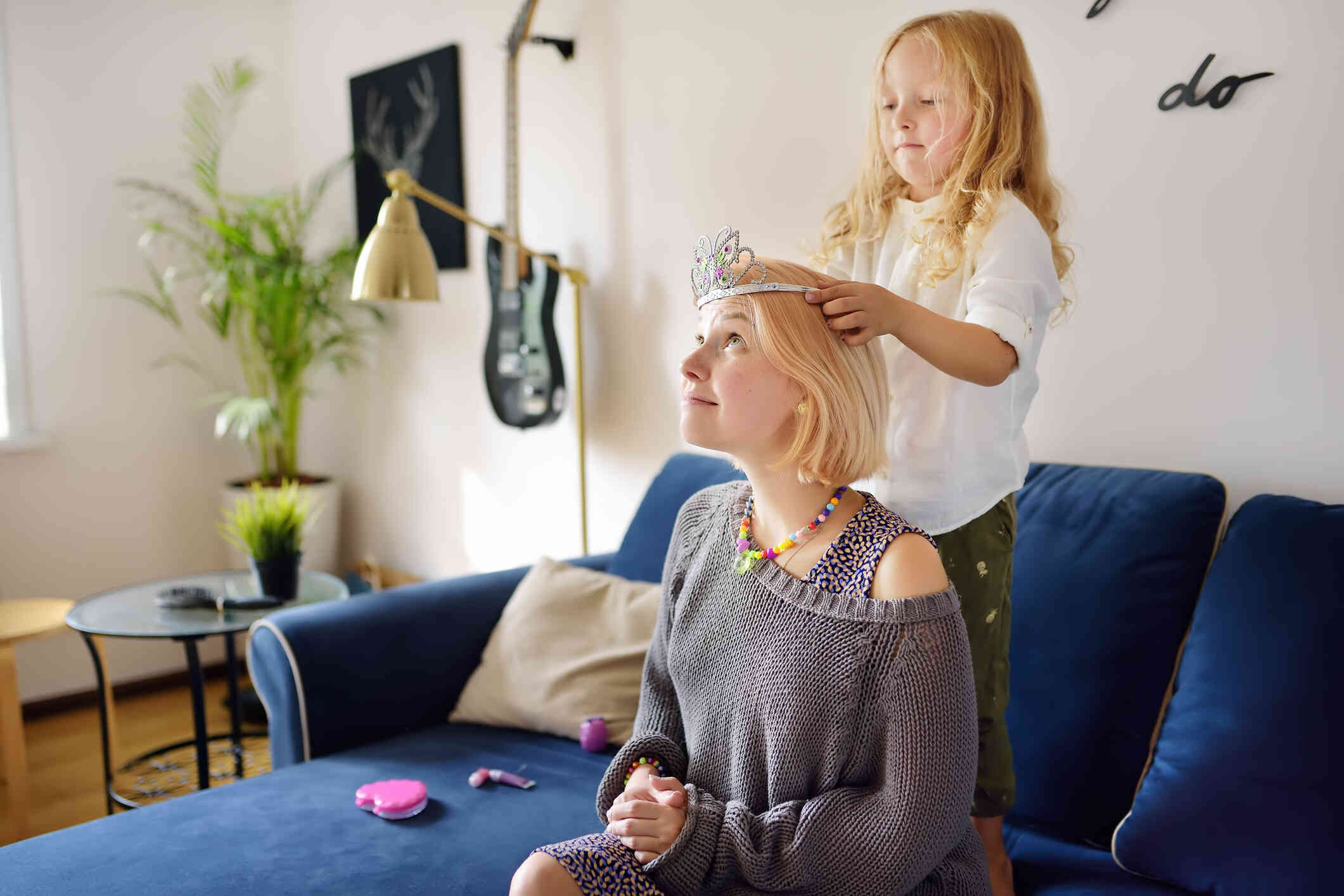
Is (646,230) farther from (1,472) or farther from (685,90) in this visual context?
(1,472)

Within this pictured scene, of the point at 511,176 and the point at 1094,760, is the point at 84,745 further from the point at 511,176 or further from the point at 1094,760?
the point at 1094,760

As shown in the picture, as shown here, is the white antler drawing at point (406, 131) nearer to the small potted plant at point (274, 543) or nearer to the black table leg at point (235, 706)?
the small potted plant at point (274, 543)

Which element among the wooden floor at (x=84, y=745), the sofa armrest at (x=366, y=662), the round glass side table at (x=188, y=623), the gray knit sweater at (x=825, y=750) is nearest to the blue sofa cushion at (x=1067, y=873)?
the gray knit sweater at (x=825, y=750)

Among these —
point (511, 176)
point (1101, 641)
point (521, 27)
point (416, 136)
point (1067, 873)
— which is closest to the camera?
point (1067, 873)

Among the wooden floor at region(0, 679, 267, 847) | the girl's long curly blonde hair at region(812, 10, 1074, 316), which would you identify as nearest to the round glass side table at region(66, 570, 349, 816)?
the wooden floor at region(0, 679, 267, 847)

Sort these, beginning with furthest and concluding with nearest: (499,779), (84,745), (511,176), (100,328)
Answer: (100,328) < (84,745) < (511,176) < (499,779)

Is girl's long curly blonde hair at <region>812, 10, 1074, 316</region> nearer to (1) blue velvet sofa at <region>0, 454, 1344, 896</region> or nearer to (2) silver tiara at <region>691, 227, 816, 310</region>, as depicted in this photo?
(2) silver tiara at <region>691, 227, 816, 310</region>

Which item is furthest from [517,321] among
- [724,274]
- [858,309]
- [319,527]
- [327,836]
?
[858,309]

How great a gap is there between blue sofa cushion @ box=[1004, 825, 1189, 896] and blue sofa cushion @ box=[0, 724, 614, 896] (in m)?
0.61

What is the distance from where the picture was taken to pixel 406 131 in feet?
10.2

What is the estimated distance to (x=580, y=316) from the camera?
2619 millimetres

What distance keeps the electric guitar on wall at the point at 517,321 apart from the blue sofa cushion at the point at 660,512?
554mm

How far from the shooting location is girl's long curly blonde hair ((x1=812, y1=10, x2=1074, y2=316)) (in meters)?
1.22

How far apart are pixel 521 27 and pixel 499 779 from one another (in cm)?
176
